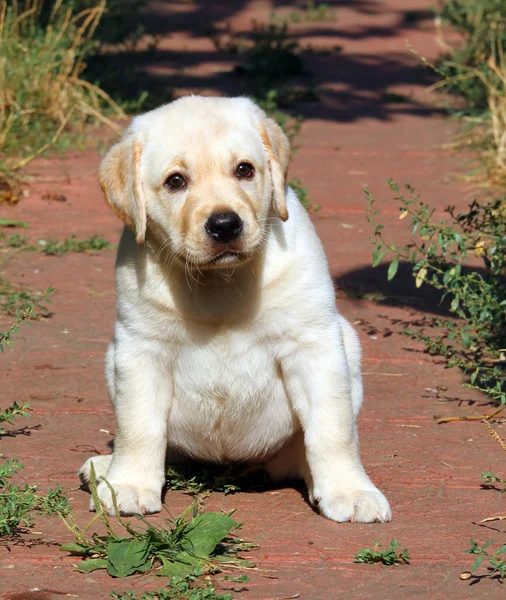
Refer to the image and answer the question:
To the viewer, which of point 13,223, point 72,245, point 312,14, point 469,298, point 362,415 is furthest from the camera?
point 312,14

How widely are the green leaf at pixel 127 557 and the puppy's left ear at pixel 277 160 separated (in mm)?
1278

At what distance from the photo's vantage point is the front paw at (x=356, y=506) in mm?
3697

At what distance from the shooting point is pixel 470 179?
29.7ft

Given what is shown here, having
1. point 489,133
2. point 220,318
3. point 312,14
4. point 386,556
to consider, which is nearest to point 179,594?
point 386,556

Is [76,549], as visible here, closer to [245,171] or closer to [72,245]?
[245,171]

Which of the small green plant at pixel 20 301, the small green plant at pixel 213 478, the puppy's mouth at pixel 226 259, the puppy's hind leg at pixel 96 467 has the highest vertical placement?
the puppy's mouth at pixel 226 259

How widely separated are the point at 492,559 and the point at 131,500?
1.29 metres

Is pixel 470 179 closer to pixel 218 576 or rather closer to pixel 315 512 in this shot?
pixel 315 512

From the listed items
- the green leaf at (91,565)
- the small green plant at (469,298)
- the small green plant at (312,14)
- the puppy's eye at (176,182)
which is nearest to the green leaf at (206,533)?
the green leaf at (91,565)

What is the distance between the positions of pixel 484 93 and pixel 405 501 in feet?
24.8

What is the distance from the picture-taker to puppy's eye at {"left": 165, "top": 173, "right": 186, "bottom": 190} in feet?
12.6

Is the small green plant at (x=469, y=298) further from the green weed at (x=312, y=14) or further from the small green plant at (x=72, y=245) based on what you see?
the green weed at (x=312, y=14)

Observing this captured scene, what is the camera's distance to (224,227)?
3.61 meters

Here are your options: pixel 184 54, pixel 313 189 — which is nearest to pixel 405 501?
pixel 313 189
